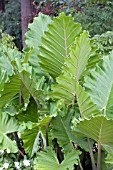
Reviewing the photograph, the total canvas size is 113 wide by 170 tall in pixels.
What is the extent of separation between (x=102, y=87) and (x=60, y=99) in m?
0.30

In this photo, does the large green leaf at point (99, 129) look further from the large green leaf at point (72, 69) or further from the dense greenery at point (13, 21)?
the dense greenery at point (13, 21)

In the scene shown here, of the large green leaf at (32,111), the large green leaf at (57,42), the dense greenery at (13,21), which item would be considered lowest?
the large green leaf at (32,111)

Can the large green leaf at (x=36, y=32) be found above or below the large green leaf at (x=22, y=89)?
above

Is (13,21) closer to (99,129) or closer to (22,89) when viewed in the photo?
(22,89)

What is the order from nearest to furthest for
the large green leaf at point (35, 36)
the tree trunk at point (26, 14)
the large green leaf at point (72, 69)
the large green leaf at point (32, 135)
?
the large green leaf at point (72, 69)
the large green leaf at point (32, 135)
the large green leaf at point (35, 36)
the tree trunk at point (26, 14)

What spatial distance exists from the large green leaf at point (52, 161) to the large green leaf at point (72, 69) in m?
0.35

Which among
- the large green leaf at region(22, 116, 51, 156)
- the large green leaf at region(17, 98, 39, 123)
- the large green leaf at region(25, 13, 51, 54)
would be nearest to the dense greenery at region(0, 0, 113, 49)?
the large green leaf at region(25, 13, 51, 54)

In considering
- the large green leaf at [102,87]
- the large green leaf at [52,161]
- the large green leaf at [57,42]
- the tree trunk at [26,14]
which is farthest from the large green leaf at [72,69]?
the tree trunk at [26,14]

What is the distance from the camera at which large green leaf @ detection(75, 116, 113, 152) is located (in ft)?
5.49

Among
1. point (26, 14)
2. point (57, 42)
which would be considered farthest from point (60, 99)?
point (26, 14)

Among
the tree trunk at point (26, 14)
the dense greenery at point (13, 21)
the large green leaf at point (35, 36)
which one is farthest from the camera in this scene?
the dense greenery at point (13, 21)

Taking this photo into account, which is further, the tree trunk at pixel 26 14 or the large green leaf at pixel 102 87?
the tree trunk at pixel 26 14

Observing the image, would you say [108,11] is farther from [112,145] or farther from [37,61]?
[112,145]

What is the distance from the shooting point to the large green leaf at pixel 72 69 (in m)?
1.87
